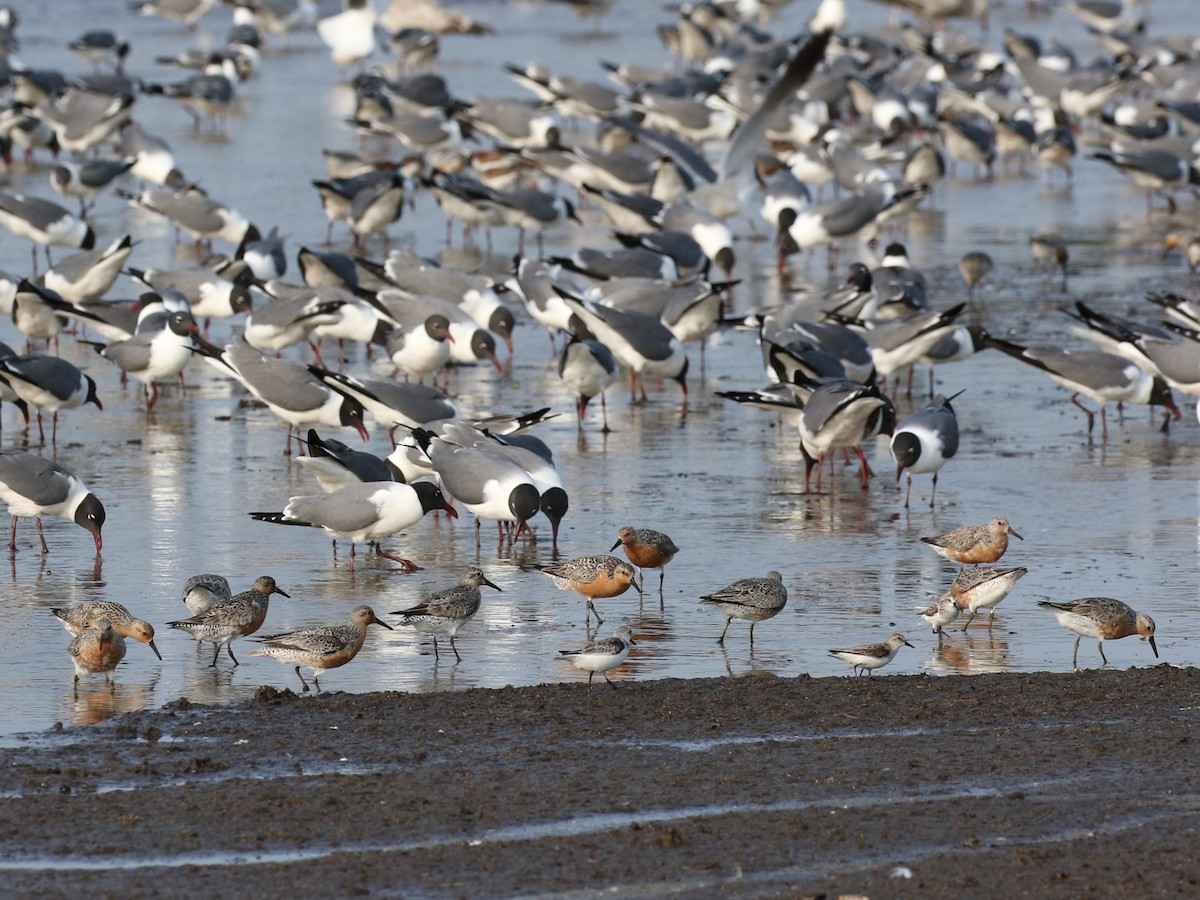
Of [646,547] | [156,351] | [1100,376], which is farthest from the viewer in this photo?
[156,351]

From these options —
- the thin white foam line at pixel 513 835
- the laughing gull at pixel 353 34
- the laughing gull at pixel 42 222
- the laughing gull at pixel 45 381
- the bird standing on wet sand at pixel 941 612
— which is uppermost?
the laughing gull at pixel 353 34

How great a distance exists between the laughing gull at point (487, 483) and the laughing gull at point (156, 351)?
352cm

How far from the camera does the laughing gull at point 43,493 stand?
10227 millimetres

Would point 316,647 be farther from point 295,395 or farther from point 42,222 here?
point 42,222

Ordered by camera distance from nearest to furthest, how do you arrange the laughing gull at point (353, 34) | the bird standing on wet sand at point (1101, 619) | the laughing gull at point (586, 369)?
the bird standing on wet sand at point (1101, 619) → the laughing gull at point (586, 369) → the laughing gull at point (353, 34)

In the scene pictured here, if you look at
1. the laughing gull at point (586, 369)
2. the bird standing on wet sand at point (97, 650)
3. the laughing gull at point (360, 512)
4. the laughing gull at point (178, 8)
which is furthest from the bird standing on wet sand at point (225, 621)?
the laughing gull at point (178, 8)

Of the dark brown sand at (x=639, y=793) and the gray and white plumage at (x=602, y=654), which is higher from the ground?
the gray and white plumage at (x=602, y=654)

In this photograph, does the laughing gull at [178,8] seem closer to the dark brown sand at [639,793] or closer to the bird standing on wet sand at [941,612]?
the bird standing on wet sand at [941,612]

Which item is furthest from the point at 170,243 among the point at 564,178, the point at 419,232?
the point at 564,178

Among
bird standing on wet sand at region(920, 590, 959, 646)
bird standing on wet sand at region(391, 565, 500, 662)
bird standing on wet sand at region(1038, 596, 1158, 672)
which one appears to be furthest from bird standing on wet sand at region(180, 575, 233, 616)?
bird standing on wet sand at region(1038, 596, 1158, 672)

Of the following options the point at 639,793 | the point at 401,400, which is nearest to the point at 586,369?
the point at 401,400

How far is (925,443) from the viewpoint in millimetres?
11297

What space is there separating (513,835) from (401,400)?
6404 mm

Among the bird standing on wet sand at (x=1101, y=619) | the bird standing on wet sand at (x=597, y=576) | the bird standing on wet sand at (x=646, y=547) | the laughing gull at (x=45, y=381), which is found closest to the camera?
the bird standing on wet sand at (x=1101, y=619)
